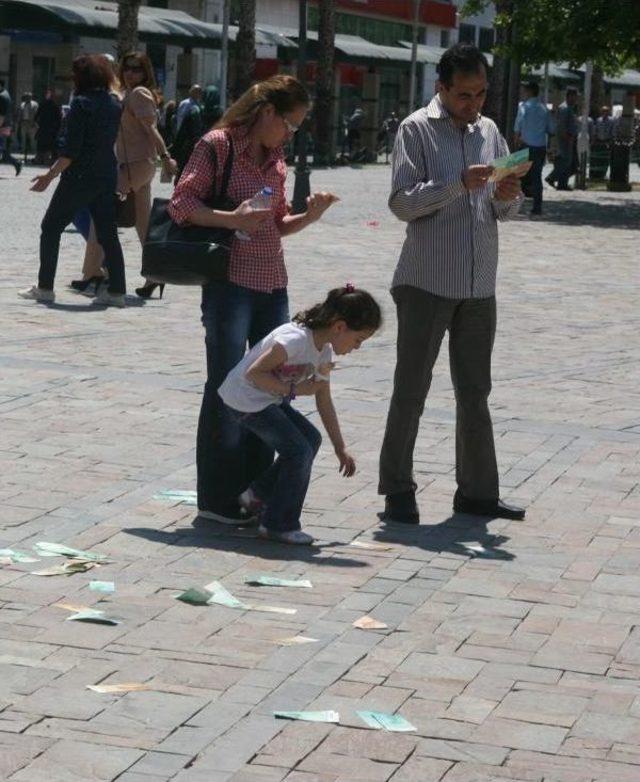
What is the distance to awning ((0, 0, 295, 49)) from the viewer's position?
4428 cm

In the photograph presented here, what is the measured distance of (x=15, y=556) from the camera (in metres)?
6.50

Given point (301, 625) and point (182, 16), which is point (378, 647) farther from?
point (182, 16)

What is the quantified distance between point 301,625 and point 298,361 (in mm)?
1274

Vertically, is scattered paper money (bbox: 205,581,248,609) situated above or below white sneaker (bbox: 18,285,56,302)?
above

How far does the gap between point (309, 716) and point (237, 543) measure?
2.05 metres

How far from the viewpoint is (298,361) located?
6.83 meters

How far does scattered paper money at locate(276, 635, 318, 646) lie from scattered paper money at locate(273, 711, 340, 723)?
664mm

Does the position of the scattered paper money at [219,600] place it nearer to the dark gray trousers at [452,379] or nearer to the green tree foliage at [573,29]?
the dark gray trousers at [452,379]

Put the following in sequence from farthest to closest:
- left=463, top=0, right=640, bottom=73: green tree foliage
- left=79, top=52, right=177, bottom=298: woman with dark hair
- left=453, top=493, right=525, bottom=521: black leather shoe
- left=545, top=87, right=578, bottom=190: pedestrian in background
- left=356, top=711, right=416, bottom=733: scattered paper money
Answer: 1. left=545, top=87, right=578, bottom=190: pedestrian in background
2. left=463, top=0, right=640, bottom=73: green tree foliage
3. left=79, top=52, right=177, bottom=298: woman with dark hair
4. left=453, top=493, right=525, bottom=521: black leather shoe
5. left=356, top=711, right=416, bottom=733: scattered paper money

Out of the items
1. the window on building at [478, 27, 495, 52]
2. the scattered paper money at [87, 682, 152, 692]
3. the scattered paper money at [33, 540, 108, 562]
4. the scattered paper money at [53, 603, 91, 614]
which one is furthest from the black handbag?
the window on building at [478, 27, 495, 52]

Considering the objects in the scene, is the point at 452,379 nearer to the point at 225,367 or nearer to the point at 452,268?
the point at 452,268

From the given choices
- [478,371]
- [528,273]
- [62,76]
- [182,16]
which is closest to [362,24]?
[182,16]

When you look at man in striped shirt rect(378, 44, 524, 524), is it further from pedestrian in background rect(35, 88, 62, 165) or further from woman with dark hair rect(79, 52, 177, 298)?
pedestrian in background rect(35, 88, 62, 165)

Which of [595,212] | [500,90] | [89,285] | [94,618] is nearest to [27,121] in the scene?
[500,90]
